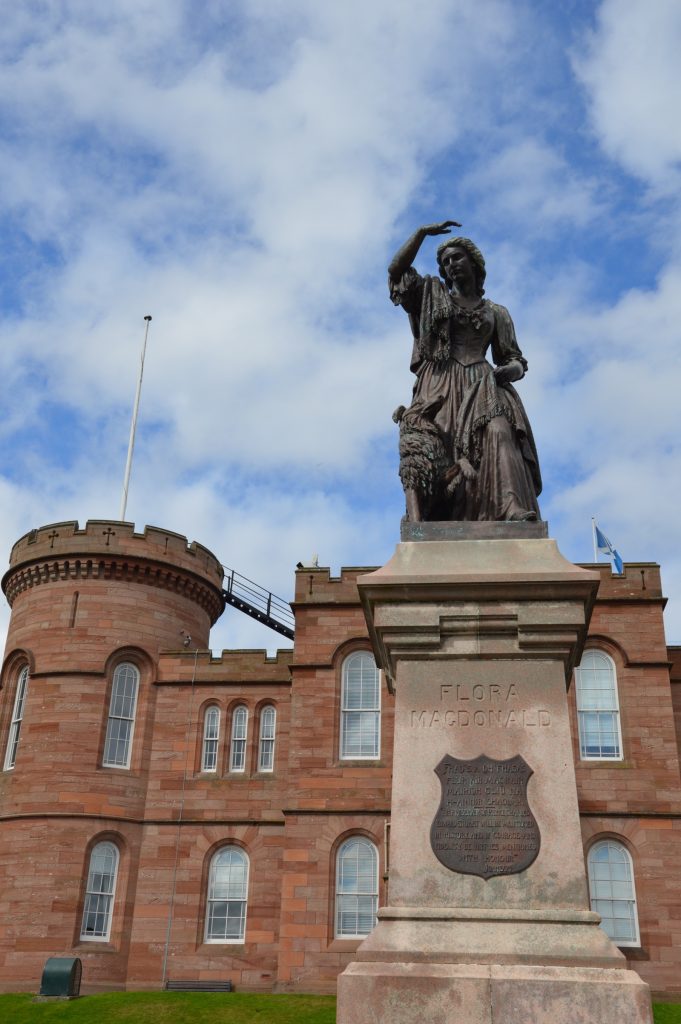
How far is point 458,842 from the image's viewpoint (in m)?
5.77

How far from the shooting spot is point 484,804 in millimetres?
5812

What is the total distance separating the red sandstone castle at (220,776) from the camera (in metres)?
25.0

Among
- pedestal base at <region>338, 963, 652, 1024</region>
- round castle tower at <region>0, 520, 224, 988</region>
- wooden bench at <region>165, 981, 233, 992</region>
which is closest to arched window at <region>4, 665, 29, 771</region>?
round castle tower at <region>0, 520, 224, 988</region>

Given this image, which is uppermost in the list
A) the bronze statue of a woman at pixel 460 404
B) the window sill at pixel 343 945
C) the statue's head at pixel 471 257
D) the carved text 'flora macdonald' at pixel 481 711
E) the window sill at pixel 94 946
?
the statue's head at pixel 471 257

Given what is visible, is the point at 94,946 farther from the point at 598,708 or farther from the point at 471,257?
the point at 471,257

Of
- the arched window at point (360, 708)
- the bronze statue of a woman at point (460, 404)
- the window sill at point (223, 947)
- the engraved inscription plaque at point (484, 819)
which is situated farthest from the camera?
the window sill at point (223, 947)

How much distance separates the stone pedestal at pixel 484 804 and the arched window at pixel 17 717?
2592 centimetres

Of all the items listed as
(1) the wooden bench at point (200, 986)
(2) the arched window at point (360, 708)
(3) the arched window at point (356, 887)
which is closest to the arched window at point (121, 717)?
(1) the wooden bench at point (200, 986)

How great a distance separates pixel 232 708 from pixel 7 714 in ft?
22.6

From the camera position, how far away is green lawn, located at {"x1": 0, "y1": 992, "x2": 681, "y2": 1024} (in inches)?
827

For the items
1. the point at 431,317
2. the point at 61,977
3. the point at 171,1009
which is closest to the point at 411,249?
the point at 431,317

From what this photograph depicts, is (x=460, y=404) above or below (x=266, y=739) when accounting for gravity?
below

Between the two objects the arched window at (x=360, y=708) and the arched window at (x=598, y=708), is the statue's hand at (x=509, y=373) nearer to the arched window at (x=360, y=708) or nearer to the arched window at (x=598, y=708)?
the arched window at (x=598, y=708)

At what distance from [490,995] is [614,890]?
21429mm
